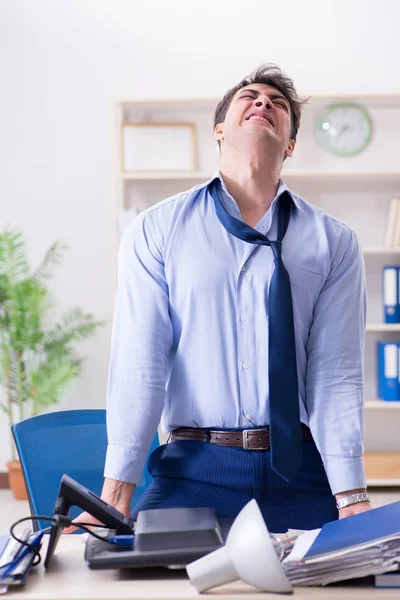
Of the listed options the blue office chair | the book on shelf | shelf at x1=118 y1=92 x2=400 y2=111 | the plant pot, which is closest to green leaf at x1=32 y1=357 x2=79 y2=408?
the plant pot

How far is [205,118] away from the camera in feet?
15.1

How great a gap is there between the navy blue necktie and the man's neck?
5.8 inches

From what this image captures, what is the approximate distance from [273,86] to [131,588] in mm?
1263

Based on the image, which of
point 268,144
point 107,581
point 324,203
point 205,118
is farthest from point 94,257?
point 107,581

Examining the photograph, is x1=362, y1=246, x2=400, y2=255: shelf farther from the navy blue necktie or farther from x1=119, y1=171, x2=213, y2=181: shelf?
the navy blue necktie

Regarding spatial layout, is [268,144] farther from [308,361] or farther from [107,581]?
[107,581]

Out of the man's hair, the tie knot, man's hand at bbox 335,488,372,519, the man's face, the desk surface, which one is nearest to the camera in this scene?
the desk surface

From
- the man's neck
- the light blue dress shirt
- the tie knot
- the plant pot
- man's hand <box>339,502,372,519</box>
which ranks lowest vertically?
the plant pot

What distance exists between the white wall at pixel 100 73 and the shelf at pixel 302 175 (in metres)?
0.34

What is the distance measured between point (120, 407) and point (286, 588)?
734mm

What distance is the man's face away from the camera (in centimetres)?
172

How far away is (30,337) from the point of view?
13.9ft

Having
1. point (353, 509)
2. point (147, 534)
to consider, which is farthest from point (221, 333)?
point (147, 534)

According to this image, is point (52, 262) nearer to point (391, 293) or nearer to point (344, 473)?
point (391, 293)
